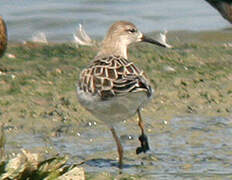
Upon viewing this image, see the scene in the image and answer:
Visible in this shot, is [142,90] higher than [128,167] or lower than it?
higher

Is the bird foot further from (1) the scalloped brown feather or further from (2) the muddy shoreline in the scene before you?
(2) the muddy shoreline

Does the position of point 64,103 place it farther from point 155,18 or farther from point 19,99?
point 155,18

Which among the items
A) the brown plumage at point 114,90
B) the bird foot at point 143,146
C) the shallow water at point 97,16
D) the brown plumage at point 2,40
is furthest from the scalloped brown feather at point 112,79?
the shallow water at point 97,16

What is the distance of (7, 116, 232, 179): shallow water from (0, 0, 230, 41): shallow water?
4908 millimetres

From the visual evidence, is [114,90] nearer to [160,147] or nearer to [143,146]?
[143,146]

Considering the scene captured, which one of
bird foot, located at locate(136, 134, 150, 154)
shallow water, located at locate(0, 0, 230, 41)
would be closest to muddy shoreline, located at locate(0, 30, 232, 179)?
bird foot, located at locate(136, 134, 150, 154)

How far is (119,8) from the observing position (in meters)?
13.2

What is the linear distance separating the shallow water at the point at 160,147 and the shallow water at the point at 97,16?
193 inches

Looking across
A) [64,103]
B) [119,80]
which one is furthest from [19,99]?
[119,80]

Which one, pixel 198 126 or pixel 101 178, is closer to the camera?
pixel 101 178

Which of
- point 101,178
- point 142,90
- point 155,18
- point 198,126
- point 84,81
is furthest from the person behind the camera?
point 155,18

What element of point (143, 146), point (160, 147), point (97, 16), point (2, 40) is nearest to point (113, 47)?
point (160, 147)

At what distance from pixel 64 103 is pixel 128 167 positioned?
1754 millimetres

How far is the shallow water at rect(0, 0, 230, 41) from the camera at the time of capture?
11969 mm
